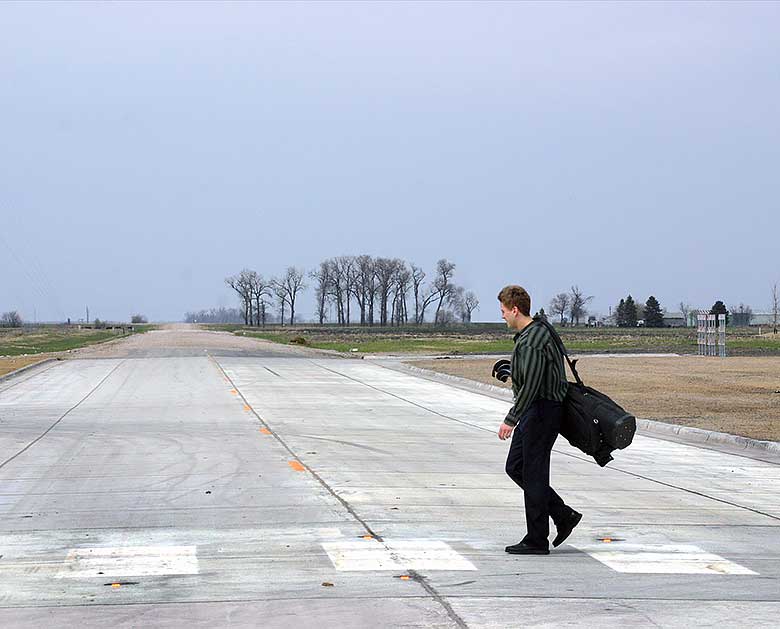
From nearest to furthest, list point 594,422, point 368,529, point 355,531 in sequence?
1. point 594,422
2. point 355,531
3. point 368,529

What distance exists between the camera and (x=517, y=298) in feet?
29.7

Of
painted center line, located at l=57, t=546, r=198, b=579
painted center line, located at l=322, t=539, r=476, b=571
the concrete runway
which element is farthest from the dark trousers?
painted center line, located at l=57, t=546, r=198, b=579

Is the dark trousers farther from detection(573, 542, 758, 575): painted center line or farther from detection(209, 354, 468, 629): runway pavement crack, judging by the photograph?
detection(209, 354, 468, 629): runway pavement crack

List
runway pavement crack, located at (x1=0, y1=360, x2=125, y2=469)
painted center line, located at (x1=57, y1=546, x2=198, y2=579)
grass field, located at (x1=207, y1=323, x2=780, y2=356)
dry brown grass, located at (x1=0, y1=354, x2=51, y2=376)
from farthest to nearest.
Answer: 1. grass field, located at (x1=207, y1=323, x2=780, y2=356)
2. dry brown grass, located at (x1=0, y1=354, x2=51, y2=376)
3. runway pavement crack, located at (x1=0, y1=360, x2=125, y2=469)
4. painted center line, located at (x1=57, y1=546, x2=198, y2=579)

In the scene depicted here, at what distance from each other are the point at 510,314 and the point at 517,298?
5.5 inches

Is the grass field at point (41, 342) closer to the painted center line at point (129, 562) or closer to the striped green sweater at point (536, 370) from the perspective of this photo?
the painted center line at point (129, 562)

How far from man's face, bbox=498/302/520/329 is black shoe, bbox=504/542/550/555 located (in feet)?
5.62

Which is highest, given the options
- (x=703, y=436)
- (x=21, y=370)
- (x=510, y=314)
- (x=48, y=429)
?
(x=510, y=314)

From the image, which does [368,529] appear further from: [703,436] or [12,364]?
[12,364]

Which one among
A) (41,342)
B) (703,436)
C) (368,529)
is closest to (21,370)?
(703,436)

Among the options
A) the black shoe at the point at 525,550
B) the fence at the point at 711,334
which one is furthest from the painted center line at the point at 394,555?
the fence at the point at 711,334

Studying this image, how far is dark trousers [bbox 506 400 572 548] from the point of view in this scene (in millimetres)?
8719

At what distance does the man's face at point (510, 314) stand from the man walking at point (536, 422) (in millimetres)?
148

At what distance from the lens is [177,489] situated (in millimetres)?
12289
